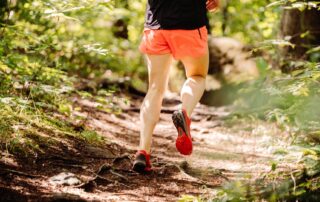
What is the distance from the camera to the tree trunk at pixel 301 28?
7.07 metres

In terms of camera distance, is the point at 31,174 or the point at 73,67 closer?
the point at 31,174

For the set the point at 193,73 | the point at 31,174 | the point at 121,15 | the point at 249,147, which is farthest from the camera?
the point at 121,15

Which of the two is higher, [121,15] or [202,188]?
[121,15]

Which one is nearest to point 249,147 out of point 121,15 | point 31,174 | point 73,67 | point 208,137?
point 208,137

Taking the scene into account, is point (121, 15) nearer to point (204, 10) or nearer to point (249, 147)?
point (249, 147)

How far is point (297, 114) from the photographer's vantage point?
393cm

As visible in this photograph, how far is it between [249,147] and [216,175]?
1.62 metres

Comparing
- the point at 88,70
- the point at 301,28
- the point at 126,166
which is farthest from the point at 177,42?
the point at 88,70

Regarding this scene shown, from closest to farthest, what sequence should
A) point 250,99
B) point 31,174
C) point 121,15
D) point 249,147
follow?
point 31,174, point 249,147, point 250,99, point 121,15

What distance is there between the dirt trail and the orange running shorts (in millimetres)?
1030

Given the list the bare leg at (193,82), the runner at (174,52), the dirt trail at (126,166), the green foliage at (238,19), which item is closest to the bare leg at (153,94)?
the runner at (174,52)

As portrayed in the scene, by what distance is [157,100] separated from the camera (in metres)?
3.79

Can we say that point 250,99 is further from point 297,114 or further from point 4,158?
point 4,158

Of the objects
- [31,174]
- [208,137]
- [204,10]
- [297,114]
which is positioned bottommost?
[208,137]
